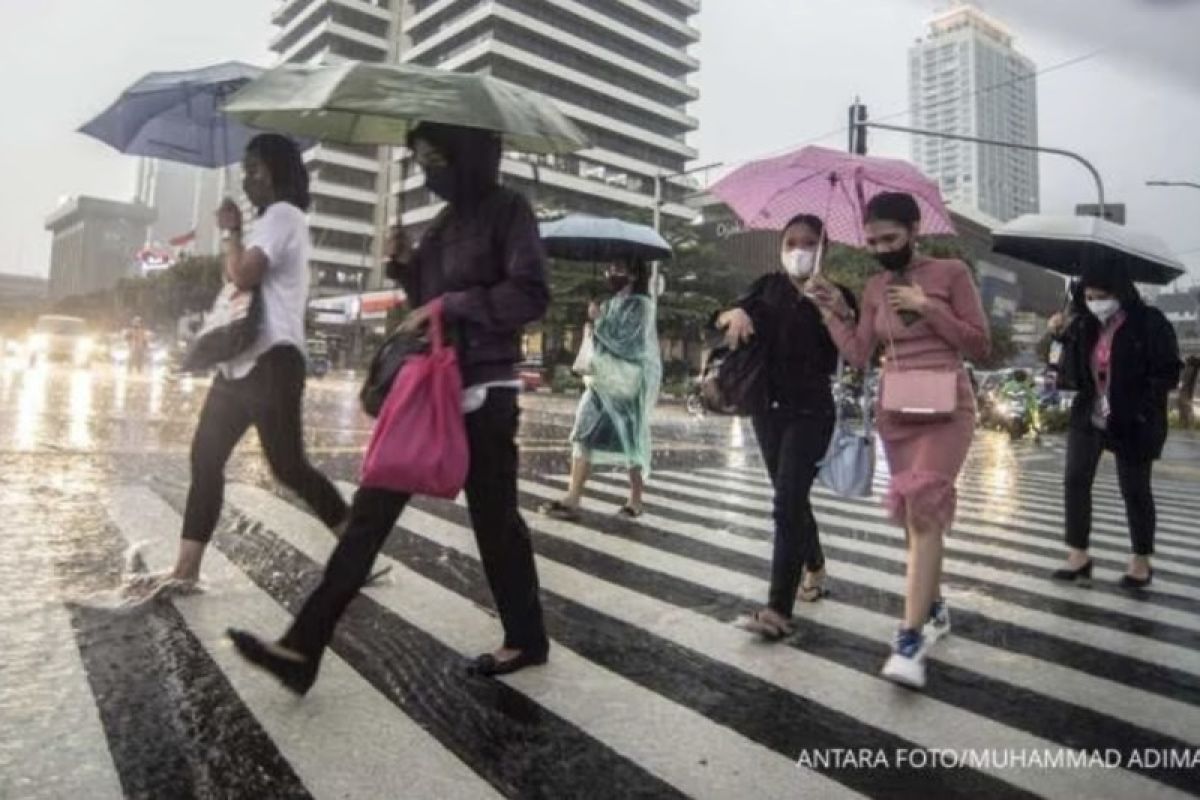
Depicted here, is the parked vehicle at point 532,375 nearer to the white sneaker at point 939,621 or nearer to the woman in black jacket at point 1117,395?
the woman in black jacket at point 1117,395

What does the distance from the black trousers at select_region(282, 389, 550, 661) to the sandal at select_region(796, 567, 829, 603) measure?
5.16 feet

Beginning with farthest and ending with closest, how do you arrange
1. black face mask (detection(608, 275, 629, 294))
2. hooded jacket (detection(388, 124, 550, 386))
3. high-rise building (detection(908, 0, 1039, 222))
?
high-rise building (detection(908, 0, 1039, 222)) → black face mask (detection(608, 275, 629, 294)) → hooded jacket (detection(388, 124, 550, 386))

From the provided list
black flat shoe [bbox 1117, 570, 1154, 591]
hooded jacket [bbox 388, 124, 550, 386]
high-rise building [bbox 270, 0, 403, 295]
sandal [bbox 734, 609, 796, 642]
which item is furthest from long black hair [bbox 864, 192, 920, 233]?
high-rise building [bbox 270, 0, 403, 295]

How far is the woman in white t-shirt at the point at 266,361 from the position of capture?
11.5 ft

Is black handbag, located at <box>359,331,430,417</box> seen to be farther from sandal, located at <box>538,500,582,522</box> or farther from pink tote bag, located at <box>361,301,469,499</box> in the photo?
sandal, located at <box>538,500,582,522</box>

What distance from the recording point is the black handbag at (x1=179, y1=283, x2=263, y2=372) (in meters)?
3.45

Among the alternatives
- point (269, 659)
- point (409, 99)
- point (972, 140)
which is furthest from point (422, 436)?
point (972, 140)

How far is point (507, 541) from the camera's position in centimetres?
293

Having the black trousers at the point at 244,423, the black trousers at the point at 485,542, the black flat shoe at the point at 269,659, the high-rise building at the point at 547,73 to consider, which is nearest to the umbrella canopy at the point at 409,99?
the black trousers at the point at 485,542

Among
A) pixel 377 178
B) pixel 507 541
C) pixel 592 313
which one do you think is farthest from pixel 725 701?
pixel 377 178

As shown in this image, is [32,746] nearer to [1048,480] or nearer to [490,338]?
[490,338]

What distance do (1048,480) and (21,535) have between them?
994 centimetres

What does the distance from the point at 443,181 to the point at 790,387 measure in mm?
1578

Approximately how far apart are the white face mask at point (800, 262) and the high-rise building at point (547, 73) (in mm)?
67277
